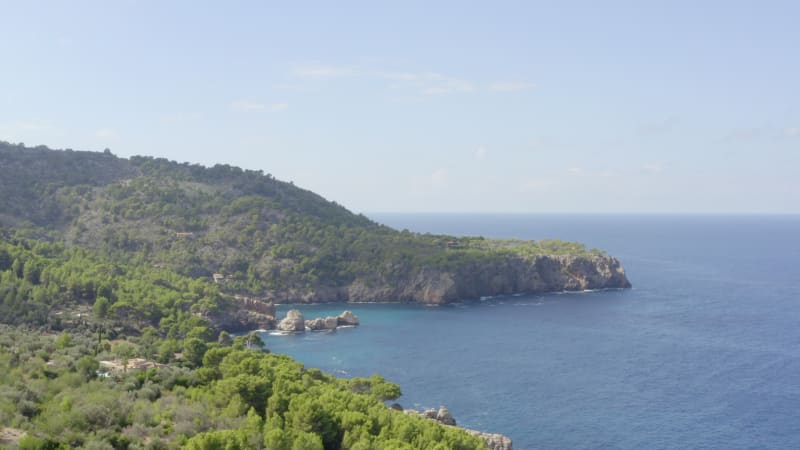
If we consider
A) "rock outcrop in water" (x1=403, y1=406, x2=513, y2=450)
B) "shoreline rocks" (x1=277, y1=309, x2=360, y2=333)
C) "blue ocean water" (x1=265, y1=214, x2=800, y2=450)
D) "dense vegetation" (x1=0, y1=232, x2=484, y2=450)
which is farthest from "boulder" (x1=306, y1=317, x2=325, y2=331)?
"rock outcrop in water" (x1=403, y1=406, x2=513, y2=450)

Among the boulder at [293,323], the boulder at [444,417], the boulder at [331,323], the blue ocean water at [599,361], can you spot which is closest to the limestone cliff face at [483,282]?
the blue ocean water at [599,361]

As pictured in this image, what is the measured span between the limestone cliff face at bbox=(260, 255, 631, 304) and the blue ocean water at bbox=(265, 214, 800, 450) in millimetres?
3979

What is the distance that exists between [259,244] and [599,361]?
67151 millimetres

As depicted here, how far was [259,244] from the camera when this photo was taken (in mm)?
113500

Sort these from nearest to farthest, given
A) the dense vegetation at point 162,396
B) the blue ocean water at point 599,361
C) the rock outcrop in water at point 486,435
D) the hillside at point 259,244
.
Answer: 1. the dense vegetation at point 162,396
2. the rock outcrop in water at point 486,435
3. the blue ocean water at point 599,361
4. the hillside at point 259,244

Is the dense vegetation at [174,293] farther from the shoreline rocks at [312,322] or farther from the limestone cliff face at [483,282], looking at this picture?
the shoreline rocks at [312,322]

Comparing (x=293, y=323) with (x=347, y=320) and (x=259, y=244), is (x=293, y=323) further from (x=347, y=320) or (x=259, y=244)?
(x=259, y=244)

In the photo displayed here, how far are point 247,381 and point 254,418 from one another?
451 cm

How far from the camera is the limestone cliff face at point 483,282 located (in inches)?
4257

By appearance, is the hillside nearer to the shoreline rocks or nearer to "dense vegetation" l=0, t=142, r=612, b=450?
"dense vegetation" l=0, t=142, r=612, b=450

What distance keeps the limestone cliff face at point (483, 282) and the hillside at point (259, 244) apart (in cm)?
19

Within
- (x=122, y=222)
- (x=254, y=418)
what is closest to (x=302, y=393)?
(x=254, y=418)

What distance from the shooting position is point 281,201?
13588 cm

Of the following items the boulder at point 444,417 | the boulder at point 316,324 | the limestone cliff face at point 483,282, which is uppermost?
the limestone cliff face at point 483,282
